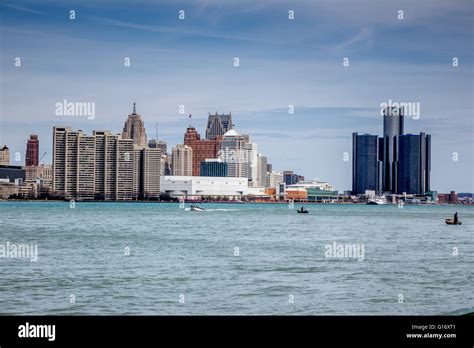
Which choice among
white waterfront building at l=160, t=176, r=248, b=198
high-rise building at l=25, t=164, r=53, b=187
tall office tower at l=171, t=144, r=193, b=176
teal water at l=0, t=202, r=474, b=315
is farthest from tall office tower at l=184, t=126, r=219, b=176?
teal water at l=0, t=202, r=474, b=315

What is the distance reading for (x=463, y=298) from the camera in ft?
50.6

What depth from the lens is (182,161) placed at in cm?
17388

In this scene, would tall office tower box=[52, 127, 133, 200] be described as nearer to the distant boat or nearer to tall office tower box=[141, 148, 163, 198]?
tall office tower box=[141, 148, 163, 198]

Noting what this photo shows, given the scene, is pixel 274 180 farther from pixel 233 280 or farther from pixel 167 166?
pixel 233 280

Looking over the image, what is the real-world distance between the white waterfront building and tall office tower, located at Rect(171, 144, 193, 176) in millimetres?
18873

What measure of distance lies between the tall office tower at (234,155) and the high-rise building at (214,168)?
227 cm

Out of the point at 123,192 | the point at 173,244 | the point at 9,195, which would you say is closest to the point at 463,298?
the point at 173,244

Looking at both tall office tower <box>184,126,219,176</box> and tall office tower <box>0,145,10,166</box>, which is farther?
tall office tower <box>184,126,219,176</box>

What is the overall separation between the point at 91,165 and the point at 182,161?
149ft

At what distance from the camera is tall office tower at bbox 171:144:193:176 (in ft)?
560

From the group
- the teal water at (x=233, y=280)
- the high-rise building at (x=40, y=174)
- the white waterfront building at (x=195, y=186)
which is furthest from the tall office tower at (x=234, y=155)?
the teal water at (x=233, y=280)

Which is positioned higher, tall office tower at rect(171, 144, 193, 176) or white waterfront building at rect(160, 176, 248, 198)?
tall office tower at rect(171, 144, 193, 176)

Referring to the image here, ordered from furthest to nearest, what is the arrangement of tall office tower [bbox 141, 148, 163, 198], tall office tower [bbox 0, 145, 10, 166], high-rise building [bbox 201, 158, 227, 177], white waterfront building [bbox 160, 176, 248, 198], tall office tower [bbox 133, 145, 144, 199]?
high-rise building [bbox 201, 158, 227, 177] < white waterfront building [bbox 160, 176, 248, 198] < tall office tower [bbox 141, 148, 163, 198] < tall office tower [bbox 133, 145, 144, 199] < tall office tower [bbox 0, 145, 10, 166]
